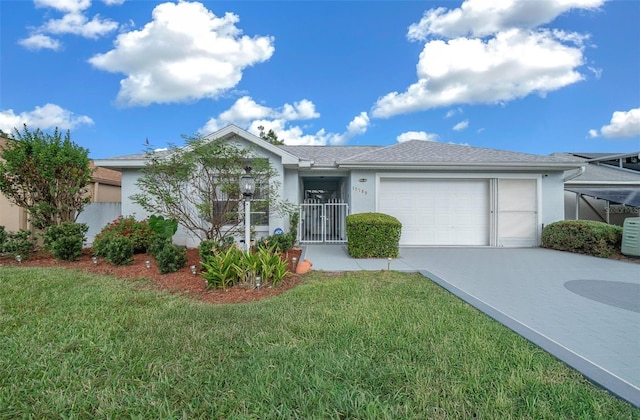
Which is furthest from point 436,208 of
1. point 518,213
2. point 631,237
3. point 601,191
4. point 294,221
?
point 601,191

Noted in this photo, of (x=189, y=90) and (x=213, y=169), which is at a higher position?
(x=189, y=90)

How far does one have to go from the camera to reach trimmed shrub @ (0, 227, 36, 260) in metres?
8.00

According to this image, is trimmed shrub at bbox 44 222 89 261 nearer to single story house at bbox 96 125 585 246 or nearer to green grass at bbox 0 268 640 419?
single story house at bbox 96 125 585 246

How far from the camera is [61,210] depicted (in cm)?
862

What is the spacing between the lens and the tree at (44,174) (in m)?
8.05

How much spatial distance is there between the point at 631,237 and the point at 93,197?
19.7 meters

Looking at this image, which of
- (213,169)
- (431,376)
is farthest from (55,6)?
(431,376)

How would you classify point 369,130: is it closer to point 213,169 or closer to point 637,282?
point 213,169

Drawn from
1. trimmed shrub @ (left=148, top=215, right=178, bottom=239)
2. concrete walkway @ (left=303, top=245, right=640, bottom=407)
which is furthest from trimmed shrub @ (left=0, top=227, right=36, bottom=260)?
concrete walkway @ (left=303, top=245, right=640, bottom=407)

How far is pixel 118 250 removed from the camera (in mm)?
7160

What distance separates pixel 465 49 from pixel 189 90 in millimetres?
12173

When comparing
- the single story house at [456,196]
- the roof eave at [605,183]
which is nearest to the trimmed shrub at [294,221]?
the single story house at [456,196]

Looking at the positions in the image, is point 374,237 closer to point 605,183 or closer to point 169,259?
point 169,259

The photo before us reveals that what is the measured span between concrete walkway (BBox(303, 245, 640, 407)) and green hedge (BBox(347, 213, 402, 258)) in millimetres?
402
